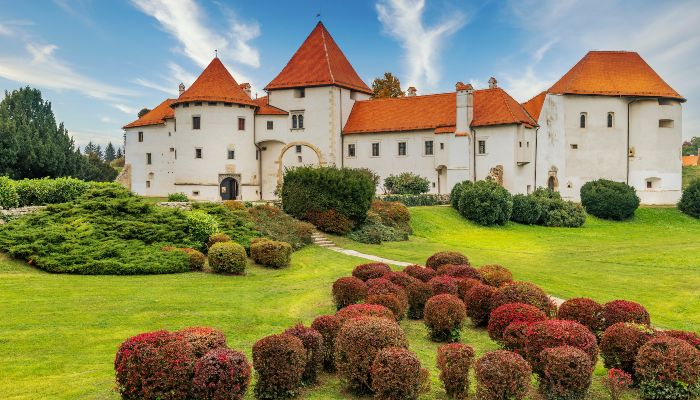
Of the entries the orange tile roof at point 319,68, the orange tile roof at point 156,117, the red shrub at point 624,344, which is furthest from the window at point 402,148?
the red shrub at point 624,344

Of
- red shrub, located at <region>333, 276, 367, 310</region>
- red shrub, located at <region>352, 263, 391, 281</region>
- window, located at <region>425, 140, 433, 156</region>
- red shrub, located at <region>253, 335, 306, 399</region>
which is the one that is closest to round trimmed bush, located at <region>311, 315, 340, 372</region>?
red shrub, located at <region>253, 335, 306, 399</region>

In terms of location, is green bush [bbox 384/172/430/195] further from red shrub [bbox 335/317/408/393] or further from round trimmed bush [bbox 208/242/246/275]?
red shrub [bbox 335/317/408/393]

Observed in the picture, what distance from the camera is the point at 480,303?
38.9 feet

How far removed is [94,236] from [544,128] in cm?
3946

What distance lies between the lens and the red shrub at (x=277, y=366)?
24.5 feet

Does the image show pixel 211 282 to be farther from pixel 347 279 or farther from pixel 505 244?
pixel 505 244

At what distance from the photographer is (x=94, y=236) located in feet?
59.1

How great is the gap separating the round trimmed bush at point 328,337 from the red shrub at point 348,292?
3.69 metres

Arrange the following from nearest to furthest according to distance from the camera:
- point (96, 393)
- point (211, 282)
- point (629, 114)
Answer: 1. point (96, 393)
2. point (211, 282)
3. point (629, 114)

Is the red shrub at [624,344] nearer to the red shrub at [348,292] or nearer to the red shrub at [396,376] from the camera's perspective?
the red shrub at [396,376]

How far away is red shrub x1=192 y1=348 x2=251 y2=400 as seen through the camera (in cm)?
691

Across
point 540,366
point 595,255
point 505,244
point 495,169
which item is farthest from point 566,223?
point 540,366

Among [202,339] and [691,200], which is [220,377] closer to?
[202,339]

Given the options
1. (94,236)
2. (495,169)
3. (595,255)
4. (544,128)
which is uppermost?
(544,128)
